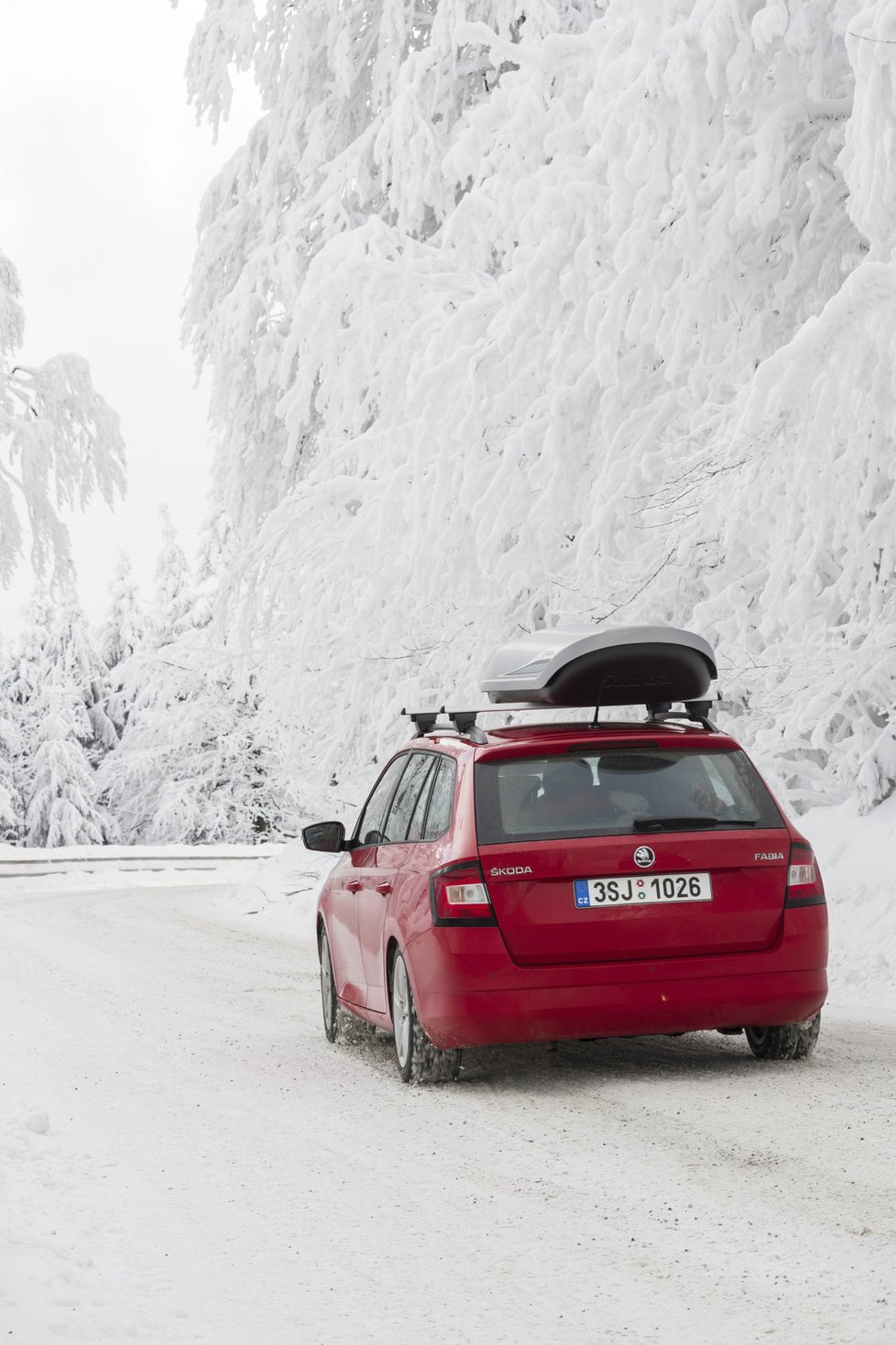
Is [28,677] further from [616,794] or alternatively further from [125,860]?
[616,794]

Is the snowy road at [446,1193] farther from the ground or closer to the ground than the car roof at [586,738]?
closer to the ground

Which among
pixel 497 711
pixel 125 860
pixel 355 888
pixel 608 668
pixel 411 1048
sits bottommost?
pixel 125 860

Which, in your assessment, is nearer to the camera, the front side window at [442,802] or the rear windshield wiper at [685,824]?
the rear windshield wiper at [685,824]

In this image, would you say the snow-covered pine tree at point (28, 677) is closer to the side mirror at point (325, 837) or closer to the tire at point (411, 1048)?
the side mirror at point (325, 837)

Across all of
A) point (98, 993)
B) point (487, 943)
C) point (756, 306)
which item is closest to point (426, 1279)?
point (487, 943)

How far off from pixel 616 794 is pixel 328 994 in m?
2.61

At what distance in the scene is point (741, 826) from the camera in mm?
6922

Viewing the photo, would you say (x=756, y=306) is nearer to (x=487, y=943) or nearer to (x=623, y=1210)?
(x=487, y=943)

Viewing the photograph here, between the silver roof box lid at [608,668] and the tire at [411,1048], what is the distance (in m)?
1.49

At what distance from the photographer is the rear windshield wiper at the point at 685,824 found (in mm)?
6824

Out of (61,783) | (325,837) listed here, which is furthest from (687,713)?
(61,783)

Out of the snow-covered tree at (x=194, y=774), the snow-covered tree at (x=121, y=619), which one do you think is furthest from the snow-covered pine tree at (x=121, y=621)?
the snow-covered tree at (x=194, y=774)

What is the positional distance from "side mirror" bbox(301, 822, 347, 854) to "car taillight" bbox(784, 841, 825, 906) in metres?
2.45

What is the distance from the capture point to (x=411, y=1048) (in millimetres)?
7012
